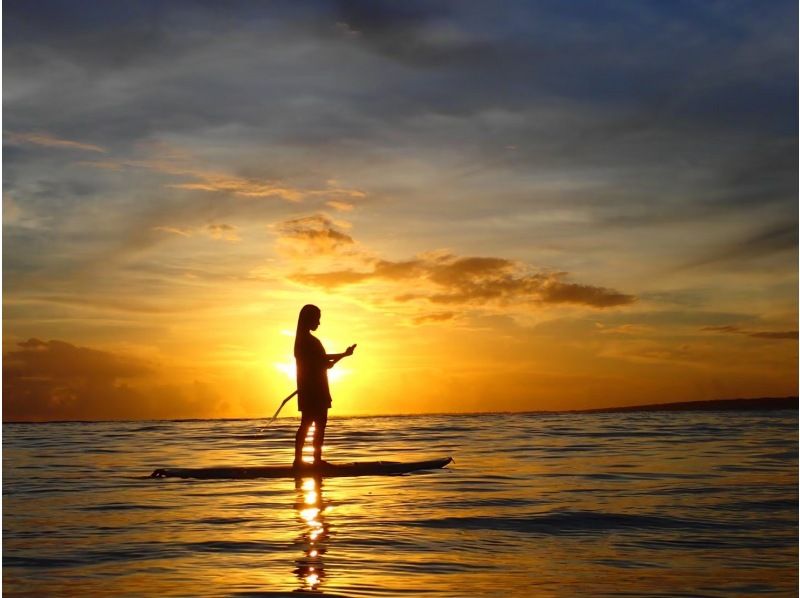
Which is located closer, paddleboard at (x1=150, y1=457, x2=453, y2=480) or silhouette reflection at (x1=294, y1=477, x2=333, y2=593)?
silhouette reflection at (x1=294, y1=477, x2=333, y2=593)

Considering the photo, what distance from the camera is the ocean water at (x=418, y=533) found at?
788 centimetres

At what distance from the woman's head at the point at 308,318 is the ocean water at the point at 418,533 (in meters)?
2.76

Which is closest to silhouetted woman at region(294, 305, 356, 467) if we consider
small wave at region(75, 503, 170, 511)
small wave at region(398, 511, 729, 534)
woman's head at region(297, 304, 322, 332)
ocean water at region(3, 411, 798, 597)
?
woman's head at region(297, 304, 322, 332)

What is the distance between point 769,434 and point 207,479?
907 inches

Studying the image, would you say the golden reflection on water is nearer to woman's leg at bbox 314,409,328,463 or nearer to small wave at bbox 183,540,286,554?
small wave at bbox 183,540,286,554

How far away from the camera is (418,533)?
10422 mm

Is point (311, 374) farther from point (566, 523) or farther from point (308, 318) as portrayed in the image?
point (566, 523)

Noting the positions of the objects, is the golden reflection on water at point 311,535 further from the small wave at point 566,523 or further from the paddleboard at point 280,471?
the small wave at point 566,523

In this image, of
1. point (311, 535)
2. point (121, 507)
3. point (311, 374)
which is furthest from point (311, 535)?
point (311, 374)

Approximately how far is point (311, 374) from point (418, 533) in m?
6.39

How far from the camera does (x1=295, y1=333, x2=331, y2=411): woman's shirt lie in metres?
16.4

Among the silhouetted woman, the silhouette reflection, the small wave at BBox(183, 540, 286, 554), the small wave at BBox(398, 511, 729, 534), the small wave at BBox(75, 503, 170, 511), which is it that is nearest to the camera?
the silhouette reflection

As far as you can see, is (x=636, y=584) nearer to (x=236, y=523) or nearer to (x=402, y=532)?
(x=402, y=532)

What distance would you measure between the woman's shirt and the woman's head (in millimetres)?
141
